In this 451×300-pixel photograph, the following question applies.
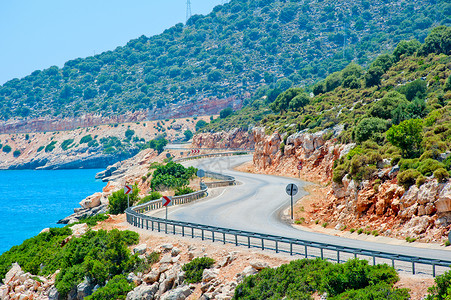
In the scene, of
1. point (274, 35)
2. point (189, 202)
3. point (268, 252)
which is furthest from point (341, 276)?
point (274, 35)

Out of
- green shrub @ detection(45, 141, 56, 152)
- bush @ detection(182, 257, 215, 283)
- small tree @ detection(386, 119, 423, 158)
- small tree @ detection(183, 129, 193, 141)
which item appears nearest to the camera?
bush @ detection(182, 257, 215, 283)

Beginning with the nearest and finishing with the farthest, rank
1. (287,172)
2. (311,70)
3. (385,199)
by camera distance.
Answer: (385,199)
(287,172)
(311,70)

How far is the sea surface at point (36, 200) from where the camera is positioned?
209 ft

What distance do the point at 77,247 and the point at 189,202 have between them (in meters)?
13.2

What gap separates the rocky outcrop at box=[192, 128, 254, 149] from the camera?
107 metres

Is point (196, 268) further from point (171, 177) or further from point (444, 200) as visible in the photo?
point (171, 177)

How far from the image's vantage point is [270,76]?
573ft

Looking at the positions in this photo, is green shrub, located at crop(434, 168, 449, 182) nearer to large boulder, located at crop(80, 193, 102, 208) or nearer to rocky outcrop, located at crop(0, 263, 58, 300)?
rocky outcrop, located at crop(0, 263, 58, 300)

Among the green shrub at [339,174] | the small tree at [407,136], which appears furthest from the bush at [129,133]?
the small tree at [407,136]

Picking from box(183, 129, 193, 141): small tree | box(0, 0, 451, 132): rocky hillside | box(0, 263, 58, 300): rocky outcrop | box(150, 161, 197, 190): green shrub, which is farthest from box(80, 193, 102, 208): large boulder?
box(0, 0, 451, 132): rocky hillside

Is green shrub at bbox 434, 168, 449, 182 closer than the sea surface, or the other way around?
green shrub at bbox 434, 168, 449, 182

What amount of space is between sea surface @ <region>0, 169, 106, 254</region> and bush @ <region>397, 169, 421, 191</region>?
4249 centimetres

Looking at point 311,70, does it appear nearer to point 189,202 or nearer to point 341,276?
point 189,202

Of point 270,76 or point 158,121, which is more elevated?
point 270,76
